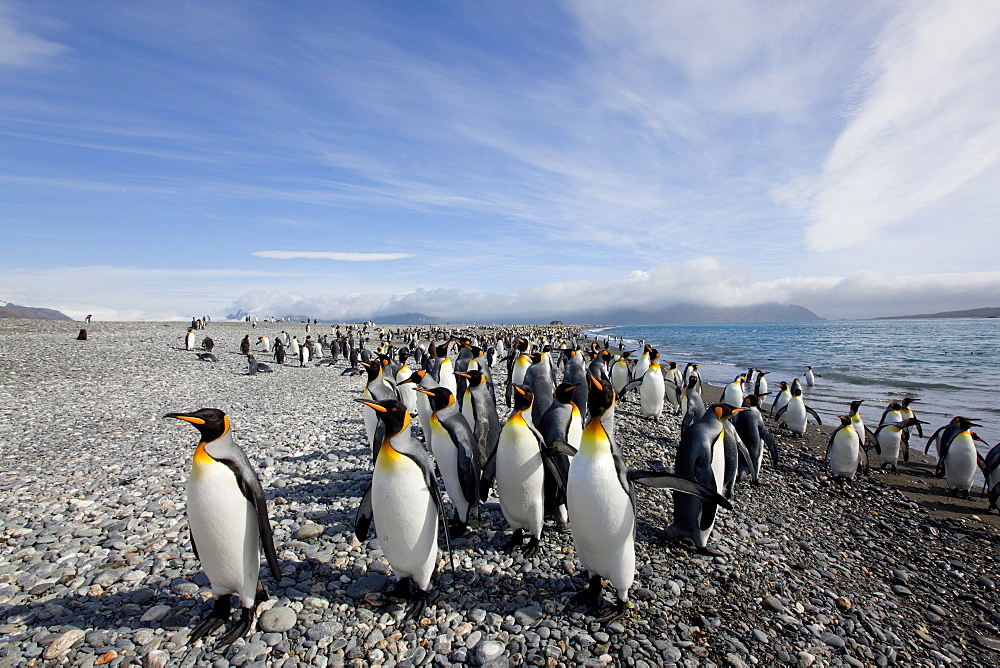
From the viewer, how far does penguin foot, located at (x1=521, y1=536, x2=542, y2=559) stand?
4045mm

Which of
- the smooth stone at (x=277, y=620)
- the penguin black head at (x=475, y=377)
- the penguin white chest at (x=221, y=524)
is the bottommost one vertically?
the smooth stone at (x=277, y=620)

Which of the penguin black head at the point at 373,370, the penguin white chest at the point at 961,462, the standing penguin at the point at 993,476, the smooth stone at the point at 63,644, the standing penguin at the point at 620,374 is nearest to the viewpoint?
the smooth stone at the point at 63,644

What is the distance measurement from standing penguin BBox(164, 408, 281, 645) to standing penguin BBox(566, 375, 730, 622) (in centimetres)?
196

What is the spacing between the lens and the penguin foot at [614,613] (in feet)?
10.5

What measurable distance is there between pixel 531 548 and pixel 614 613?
98 centimetres

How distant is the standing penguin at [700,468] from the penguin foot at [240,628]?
3427mm

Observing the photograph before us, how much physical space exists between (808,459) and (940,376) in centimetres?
1845

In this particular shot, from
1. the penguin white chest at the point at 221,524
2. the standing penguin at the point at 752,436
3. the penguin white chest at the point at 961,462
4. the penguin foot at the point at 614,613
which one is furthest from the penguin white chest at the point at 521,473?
the penguin white chest at the point at 961,462

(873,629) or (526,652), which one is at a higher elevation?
(526,652)

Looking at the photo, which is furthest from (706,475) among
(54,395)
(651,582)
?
(54,395)

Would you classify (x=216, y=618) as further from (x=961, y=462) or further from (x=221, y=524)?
(x=961, y=462)

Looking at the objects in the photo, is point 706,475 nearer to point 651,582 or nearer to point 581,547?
point 651,582

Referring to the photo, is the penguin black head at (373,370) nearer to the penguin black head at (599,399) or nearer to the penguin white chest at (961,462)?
the penguin black head at (599,399)

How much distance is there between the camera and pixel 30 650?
8.68 ft
